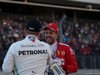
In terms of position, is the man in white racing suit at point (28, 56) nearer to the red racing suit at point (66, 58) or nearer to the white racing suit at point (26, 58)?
the white racing suit at point (26, 58)

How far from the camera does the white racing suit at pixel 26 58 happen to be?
2.49 meters

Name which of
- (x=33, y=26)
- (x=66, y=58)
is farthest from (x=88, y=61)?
(x=33, y=26)

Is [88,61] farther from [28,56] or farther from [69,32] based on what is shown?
[28,56]

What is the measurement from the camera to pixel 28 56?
253cm

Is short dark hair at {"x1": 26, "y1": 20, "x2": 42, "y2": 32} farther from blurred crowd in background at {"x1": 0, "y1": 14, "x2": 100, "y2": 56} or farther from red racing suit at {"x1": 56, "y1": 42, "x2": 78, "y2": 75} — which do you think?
blurred crowd in background at {"x1": 0, "y1": 14, "x2": 100, "y2": 56}

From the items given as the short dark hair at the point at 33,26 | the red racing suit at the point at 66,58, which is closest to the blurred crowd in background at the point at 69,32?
the red racing suit at the point at 66,58

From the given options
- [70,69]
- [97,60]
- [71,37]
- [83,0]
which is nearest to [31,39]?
[70,69]

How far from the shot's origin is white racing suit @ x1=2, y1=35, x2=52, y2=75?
2.49 metres

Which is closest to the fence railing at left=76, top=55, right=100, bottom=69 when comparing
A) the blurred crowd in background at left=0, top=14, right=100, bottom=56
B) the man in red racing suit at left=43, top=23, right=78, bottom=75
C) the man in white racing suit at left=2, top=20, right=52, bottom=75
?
the blurred crowd in background at left=0, top=14, right=100, bottom=56

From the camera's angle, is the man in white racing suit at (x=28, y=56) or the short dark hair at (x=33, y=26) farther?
the short dark hair at (x=33, y=26)

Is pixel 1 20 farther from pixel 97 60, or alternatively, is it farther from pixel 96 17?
pixel 96 17

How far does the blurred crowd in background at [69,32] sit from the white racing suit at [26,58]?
13.1 feet

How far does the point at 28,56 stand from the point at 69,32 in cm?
519

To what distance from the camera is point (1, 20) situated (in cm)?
658
